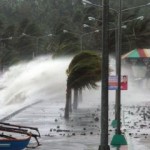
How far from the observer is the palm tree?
119 ft

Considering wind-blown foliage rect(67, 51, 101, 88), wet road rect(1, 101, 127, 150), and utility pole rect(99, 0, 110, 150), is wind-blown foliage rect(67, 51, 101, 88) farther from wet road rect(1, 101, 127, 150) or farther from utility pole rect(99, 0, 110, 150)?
utility pole rect(99, 0, 110, 150)

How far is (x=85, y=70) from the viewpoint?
36.8m

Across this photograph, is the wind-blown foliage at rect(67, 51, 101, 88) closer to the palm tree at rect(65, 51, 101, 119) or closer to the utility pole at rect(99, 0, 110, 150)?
the palm tree at rect(65, 51, 101, 119)

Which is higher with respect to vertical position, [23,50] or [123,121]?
[23,50]

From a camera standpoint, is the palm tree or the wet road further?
the palm tree

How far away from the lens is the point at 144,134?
96.7 feet

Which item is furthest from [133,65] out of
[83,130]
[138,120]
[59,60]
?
[83,130]

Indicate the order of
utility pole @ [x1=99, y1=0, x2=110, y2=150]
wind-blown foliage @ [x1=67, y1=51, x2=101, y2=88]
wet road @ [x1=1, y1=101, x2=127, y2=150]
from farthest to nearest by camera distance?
wind-blown foliage @ [x1=67, y1=51, x2=101, y2=88]
wet road @ [x1=1, y1=101, x2=127, y2=150]
utility pole @ [x1=99, y1=0, x2=110, y2=150]

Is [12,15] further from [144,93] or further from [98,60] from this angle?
[98,60]

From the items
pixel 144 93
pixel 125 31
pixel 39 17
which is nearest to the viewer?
pixel 144 93

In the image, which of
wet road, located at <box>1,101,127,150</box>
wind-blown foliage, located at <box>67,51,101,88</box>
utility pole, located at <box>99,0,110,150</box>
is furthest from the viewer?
wind-blown foliage, located at <box>67,51,101,88</box>

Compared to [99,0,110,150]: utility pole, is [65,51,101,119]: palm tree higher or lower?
higher

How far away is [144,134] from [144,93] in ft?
142

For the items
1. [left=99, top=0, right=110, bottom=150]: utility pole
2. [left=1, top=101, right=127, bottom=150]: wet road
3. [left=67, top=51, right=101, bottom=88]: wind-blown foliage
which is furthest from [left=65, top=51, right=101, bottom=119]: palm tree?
[left=99, top=0, right=110, bottom=150]: utility pole
